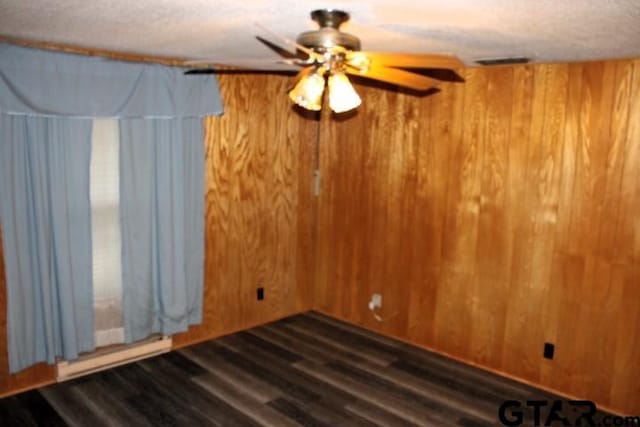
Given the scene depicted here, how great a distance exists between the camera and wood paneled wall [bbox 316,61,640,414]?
3.22 m

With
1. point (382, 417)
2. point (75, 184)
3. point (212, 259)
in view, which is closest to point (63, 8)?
point (75, 184)

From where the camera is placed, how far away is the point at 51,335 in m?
3.36

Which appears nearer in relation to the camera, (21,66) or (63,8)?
(63,8)

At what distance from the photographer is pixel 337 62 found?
205 cm

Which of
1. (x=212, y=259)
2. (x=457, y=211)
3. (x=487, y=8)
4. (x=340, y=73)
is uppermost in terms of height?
(x=487, y=8)

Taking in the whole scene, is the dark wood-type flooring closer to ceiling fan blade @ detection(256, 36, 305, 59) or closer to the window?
the window

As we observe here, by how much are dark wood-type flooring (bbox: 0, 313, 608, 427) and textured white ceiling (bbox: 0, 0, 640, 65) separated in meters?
2.21

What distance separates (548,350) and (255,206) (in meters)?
2.52

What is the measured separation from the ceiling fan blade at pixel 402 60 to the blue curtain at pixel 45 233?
2112 mm

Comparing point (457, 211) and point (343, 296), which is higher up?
point (457, 211)

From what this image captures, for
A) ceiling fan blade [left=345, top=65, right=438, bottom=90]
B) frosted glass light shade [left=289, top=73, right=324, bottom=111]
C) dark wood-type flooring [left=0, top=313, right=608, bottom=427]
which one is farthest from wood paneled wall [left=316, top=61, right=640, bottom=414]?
frosted glass light shade [left=289, top=73, right=324, bottom=111]

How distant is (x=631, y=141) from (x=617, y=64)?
48cm

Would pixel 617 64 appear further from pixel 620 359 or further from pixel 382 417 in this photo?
pixel 382 417

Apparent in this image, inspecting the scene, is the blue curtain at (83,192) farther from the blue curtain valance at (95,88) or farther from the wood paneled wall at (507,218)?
the wood paneled wall at (507,218)
